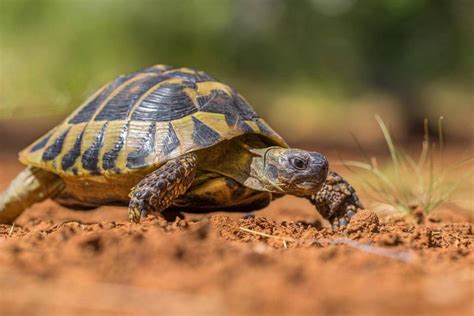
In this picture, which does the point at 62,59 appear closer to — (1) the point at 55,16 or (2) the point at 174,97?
(1) the point at 55,16

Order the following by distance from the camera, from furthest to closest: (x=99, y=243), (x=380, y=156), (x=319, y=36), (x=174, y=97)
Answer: (x=319, y=36) → (x=380, y=156) → (x=174, y=97) → (x=99, y=243)

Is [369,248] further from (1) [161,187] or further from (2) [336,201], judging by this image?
(2) [336,201]

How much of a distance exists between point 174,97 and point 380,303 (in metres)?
2.85

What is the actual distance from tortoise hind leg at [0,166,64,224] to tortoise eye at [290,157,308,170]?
75.9 inches

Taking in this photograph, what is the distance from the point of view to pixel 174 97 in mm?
4633

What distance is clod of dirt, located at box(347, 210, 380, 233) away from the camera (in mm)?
3866

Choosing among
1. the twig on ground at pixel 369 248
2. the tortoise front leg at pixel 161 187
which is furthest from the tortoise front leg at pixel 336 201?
the twig on ground at pixel 369 248

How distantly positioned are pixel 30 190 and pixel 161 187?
65.6 inches

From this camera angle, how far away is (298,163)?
417cm

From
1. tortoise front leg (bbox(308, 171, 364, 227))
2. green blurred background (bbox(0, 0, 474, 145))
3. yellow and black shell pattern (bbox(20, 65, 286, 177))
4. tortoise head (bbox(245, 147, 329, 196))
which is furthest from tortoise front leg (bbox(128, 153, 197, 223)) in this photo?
green blurred background (bbox(0, 0, 474, 145))

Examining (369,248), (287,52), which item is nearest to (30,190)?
(369,248)


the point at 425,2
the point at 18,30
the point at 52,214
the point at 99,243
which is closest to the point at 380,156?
the point at 425,2

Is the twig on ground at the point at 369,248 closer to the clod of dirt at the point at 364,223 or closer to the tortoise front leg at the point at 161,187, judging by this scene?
the clod of dirt at the point at 364,223

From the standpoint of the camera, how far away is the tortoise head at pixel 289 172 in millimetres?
4152
